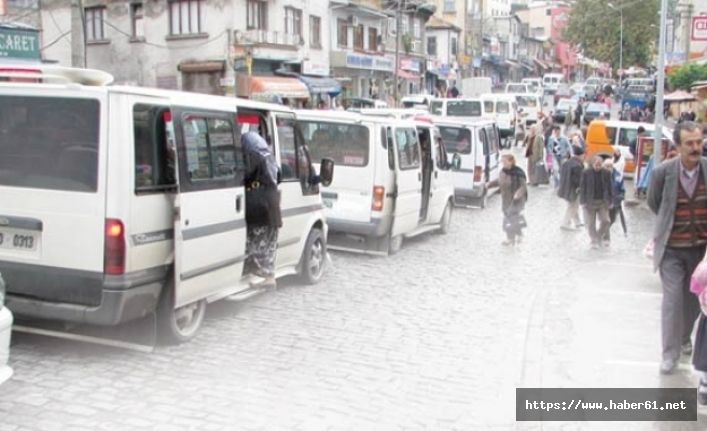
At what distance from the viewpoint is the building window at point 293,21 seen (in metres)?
38.6

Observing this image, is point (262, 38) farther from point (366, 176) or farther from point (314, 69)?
point (366, 176)

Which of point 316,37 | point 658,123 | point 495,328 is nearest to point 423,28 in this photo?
point 316,37

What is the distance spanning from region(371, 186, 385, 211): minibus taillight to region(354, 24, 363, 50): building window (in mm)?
36157

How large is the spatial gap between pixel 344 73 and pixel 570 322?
38505 mm

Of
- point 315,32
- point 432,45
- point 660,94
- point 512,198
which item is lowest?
point 512,198

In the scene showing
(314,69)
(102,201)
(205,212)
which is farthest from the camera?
(314,69)

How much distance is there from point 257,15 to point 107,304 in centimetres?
3212

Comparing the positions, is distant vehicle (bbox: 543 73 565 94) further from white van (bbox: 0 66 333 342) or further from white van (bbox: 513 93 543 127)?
white van (bbox: 0 66 333 342)

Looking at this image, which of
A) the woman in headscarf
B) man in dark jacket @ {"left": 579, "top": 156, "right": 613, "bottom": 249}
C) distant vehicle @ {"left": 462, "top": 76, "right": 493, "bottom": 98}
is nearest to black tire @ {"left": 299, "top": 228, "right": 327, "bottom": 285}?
the woman in headscarf

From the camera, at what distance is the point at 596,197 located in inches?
541

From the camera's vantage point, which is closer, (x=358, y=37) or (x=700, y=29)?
(x=700, y=29)

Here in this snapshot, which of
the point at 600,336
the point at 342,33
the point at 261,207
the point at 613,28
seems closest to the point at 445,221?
the point at 600,336

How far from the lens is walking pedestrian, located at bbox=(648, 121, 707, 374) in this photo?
19.9 feet

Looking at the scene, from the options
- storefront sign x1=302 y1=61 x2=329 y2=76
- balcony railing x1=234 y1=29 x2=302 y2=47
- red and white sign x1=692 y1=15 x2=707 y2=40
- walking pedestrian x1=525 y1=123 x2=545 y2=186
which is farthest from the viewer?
storefront sign x1=302 y1=61 x2=329 y2=76
